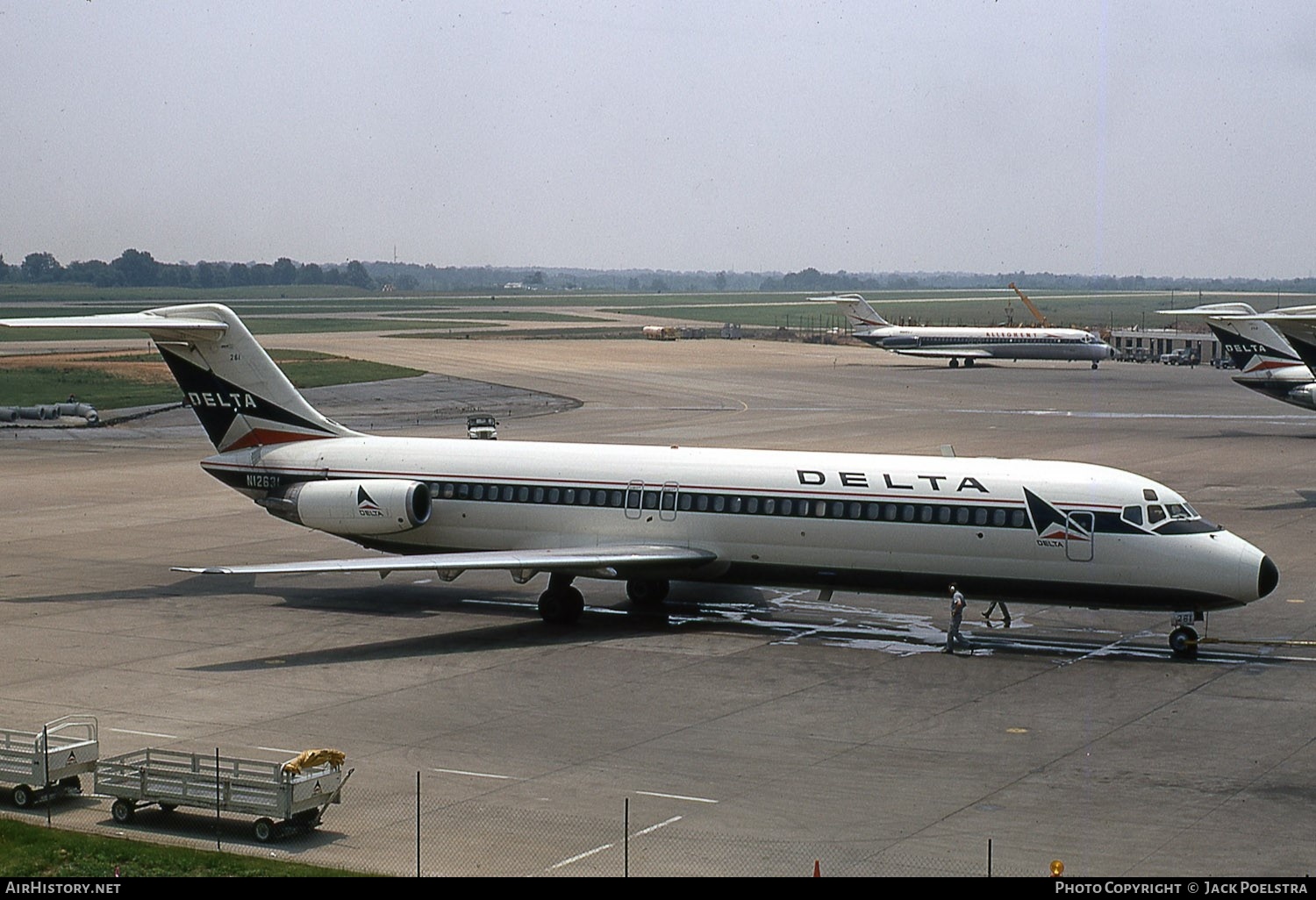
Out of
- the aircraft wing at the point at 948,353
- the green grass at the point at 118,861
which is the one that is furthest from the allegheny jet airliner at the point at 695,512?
the aircraft wing at the point at 948,353

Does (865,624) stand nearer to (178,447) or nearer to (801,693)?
(801,693)

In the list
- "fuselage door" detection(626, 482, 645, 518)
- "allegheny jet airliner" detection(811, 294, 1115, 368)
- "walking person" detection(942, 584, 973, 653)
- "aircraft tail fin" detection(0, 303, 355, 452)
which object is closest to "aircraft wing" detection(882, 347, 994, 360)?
"allegheny jet airliner" detection(811, 294, 1115, 368)

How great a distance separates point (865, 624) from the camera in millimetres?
30625

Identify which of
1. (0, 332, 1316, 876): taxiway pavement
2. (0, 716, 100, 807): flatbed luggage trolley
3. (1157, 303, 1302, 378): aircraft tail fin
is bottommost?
(0, 332, 1316, 876): taxiway pavement

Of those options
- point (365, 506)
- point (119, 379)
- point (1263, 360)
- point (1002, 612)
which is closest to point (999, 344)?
point (1263, 360)

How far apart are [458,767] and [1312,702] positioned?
13250mm

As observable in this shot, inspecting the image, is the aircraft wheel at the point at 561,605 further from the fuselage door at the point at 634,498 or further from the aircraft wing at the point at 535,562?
the fuselage door at the point at 634,498

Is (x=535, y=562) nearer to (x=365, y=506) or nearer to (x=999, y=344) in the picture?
(x=365, y=506)

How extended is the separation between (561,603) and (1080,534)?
977 cm

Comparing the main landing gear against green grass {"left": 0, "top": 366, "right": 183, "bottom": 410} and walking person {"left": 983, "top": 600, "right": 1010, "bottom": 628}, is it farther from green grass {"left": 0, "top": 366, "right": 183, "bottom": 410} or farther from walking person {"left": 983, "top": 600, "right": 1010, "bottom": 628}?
green grass {"left": 0, "top": 366, "right": 183, "bottom": 410}

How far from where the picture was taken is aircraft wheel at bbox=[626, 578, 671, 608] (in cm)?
3172

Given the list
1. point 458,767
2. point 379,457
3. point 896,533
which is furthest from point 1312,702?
point 379,457

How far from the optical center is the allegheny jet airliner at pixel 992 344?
118 m

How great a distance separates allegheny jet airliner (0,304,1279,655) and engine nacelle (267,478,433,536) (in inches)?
1.6
